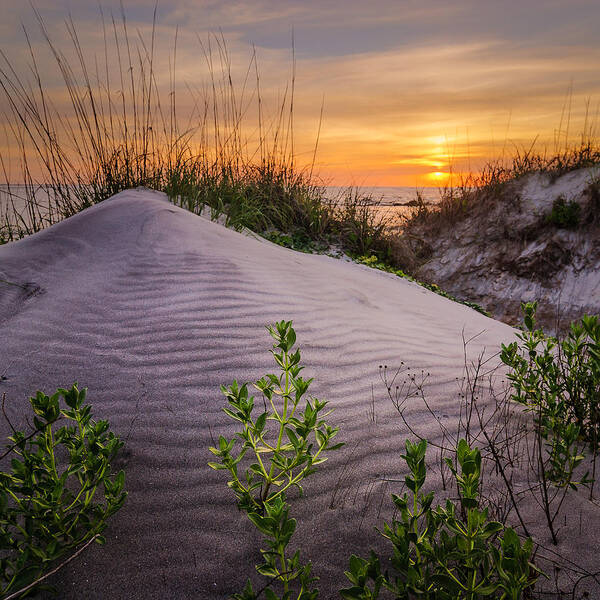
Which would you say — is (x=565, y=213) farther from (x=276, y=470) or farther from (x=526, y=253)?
(x=276, y=470)

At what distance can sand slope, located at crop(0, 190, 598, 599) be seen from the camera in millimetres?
1642

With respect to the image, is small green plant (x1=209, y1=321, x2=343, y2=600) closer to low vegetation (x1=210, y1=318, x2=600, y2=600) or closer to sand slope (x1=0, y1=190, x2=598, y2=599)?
low vegetation (x1=210, y1=318, x2=600, y2=600)

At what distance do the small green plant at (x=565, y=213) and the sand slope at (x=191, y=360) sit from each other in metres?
5.68

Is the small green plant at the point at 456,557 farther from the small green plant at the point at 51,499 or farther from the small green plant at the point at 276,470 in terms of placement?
the small green plant at the point at 51,499

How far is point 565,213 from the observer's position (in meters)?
9.05

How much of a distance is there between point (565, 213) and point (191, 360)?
8.77m

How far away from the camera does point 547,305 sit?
340 inches

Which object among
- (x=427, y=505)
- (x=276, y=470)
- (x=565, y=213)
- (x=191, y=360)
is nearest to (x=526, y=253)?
(x=565, y=213)

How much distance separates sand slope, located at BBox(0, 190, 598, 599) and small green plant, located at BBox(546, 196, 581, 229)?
5678 millimetres

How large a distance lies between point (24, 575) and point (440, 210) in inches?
444

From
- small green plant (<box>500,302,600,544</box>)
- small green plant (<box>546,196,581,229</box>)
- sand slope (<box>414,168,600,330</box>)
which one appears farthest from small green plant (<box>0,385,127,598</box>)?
small green plant (<box>546,196,581,229</box>)

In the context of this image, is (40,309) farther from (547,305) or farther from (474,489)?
(547,305)

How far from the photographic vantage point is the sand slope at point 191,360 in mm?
1642

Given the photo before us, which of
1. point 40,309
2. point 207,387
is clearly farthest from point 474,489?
point 40,309
